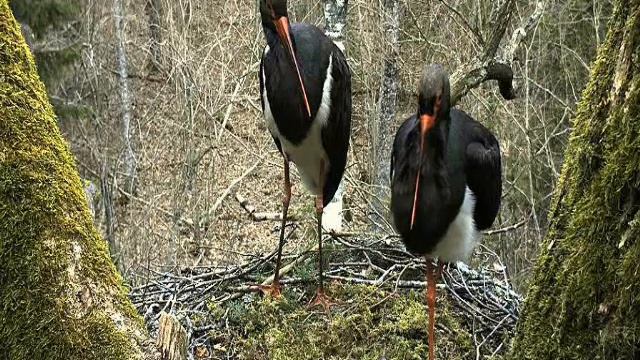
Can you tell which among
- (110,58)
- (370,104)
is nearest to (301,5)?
(370,104)

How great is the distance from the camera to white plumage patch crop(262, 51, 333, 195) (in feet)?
11.6

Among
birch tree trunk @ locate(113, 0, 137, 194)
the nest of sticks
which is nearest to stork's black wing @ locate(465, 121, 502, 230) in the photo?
the nest of sticks

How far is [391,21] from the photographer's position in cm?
775

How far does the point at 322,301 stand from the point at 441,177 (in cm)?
120

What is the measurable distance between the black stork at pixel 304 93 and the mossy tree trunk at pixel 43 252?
5.49 feet

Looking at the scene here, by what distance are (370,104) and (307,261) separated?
497 cm

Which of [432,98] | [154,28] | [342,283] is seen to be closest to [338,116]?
[342,283]

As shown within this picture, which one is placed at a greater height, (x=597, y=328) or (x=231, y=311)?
(x=597, y=328)

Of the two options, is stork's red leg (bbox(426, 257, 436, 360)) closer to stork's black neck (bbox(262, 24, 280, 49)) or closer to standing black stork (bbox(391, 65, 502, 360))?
standing black stork (bbox(391, 65, 502, 360))

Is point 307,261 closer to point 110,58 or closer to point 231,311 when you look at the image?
point 231,311

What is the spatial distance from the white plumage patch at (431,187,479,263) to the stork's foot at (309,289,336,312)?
2.58 ft

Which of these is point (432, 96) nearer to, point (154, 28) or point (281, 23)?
point (281, 23)

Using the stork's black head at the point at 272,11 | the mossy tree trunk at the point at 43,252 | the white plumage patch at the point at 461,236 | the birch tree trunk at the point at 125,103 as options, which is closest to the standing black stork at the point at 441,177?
the white plumage patch at the point at 461,236

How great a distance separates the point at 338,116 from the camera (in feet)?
11.9
